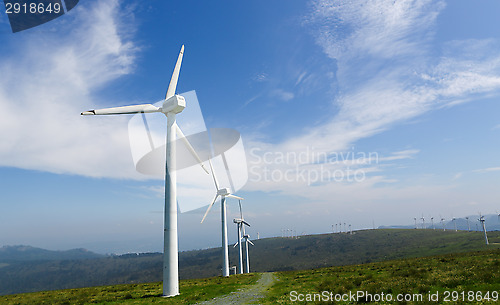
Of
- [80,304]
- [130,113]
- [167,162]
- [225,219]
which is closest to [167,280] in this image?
[80,304]

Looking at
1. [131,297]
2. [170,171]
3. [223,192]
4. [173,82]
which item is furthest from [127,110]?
[223,192]

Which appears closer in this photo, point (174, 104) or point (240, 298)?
point (240, 298)

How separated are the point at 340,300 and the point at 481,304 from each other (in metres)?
11.1

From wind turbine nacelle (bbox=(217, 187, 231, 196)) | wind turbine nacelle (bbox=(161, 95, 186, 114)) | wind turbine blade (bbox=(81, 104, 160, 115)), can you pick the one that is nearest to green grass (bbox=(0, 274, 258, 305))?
wind turbine blade (bbox=(81, 104, 160, 115))

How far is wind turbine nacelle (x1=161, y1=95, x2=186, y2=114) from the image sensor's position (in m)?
43.3

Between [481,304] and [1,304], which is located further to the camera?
[1,304]

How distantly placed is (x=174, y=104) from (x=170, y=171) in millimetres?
10611

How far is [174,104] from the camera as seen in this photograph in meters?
43.4

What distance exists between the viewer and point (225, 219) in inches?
3098

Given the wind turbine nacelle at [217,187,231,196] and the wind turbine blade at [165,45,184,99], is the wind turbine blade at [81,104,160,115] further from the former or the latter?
the wind turbine nacelle at [217,187,231,196]

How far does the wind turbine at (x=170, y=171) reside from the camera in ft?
125

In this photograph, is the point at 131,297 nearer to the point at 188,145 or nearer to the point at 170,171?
the point at 170,171

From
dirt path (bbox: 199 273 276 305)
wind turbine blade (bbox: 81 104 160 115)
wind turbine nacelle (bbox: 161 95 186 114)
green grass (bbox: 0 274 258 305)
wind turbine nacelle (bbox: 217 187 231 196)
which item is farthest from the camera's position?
wind turbine nacelle (bbox: 217 187 231 196)

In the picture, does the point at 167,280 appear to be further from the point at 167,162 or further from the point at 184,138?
the point at 184,138
